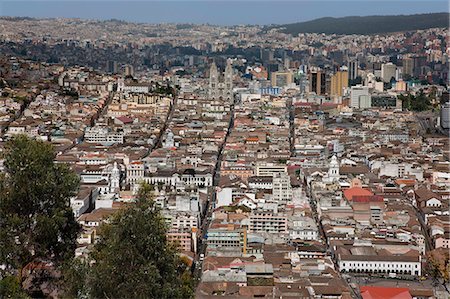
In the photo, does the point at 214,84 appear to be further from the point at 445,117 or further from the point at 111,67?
the point at 111,67

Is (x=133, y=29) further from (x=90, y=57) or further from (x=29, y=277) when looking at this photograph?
(x=29, y=277)

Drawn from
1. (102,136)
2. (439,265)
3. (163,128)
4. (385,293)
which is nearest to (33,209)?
(385,293)

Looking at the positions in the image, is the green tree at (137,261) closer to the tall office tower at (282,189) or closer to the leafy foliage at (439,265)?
the leafy foliage at (439,265)

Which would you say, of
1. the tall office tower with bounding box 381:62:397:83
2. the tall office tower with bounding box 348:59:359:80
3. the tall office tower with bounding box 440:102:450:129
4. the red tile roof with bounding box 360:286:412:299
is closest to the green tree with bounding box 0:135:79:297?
the red tile roof with bounding box 360:286:412:299

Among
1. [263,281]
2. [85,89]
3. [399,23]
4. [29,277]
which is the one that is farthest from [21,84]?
[399,23]

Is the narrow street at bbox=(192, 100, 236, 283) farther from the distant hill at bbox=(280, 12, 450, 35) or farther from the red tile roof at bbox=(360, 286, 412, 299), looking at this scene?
the distant hill at bbox=(280, 12, 450, 35)
